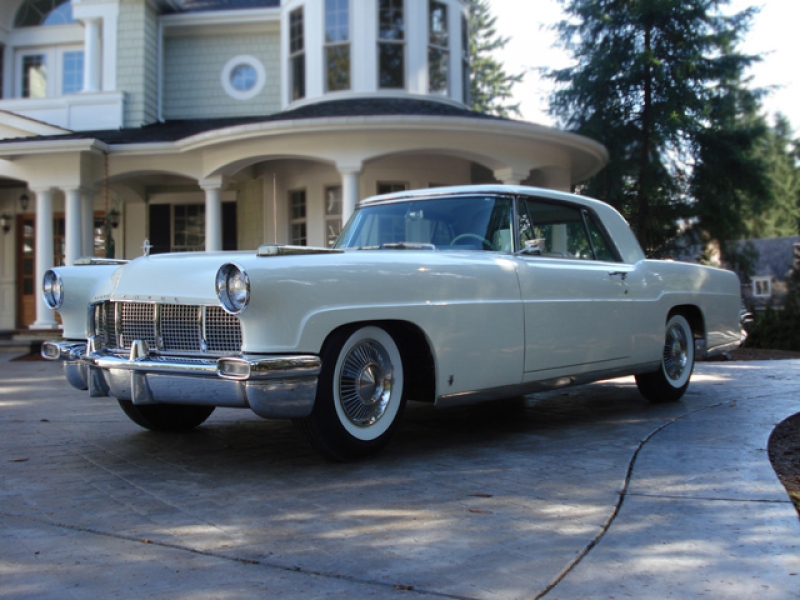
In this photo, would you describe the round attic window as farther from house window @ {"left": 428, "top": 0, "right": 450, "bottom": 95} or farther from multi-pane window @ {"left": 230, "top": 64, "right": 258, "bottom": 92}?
house window @ {"left": 428, "top": 0, "right": 450, "bottom": 95}

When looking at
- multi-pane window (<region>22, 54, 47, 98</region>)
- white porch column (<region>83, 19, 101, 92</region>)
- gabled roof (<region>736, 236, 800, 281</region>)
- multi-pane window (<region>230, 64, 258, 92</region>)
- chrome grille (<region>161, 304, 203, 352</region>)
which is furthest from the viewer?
gabled roof (<region>736, 236, 800, 281</region>)

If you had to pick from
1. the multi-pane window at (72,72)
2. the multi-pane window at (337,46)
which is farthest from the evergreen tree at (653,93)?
the multi-pane window at (72,72)

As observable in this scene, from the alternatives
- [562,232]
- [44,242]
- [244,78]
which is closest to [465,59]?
[244,78]

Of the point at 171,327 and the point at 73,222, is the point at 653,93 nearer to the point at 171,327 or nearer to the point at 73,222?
the point at 73,222

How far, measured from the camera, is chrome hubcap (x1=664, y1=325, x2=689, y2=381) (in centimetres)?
681

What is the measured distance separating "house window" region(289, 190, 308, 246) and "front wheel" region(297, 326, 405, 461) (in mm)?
11058

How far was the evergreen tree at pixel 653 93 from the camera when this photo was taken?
17281mm

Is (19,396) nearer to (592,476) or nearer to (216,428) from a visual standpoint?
(216,428)

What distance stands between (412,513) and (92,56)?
1602 cm

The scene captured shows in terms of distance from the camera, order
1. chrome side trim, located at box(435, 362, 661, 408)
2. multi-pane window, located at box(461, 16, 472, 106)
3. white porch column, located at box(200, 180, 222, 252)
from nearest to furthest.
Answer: chrome side trim, located at box(435, 362, 661, 408) < white porch column, located at box(200, 180, 222, 252) < multi-pane window, located at box(461, 16, 472, 106)

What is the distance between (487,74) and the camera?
164ft

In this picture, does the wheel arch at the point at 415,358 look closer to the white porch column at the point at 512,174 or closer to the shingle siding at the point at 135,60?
the white porch column at the point at 512,174

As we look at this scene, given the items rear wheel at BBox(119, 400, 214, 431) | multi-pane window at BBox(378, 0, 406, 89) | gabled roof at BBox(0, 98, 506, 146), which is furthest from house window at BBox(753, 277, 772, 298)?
rear wheel at BBox(119, 400, 214, 431)

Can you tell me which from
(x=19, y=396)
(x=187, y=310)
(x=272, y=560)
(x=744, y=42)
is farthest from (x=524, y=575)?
(x=744, y=42)
